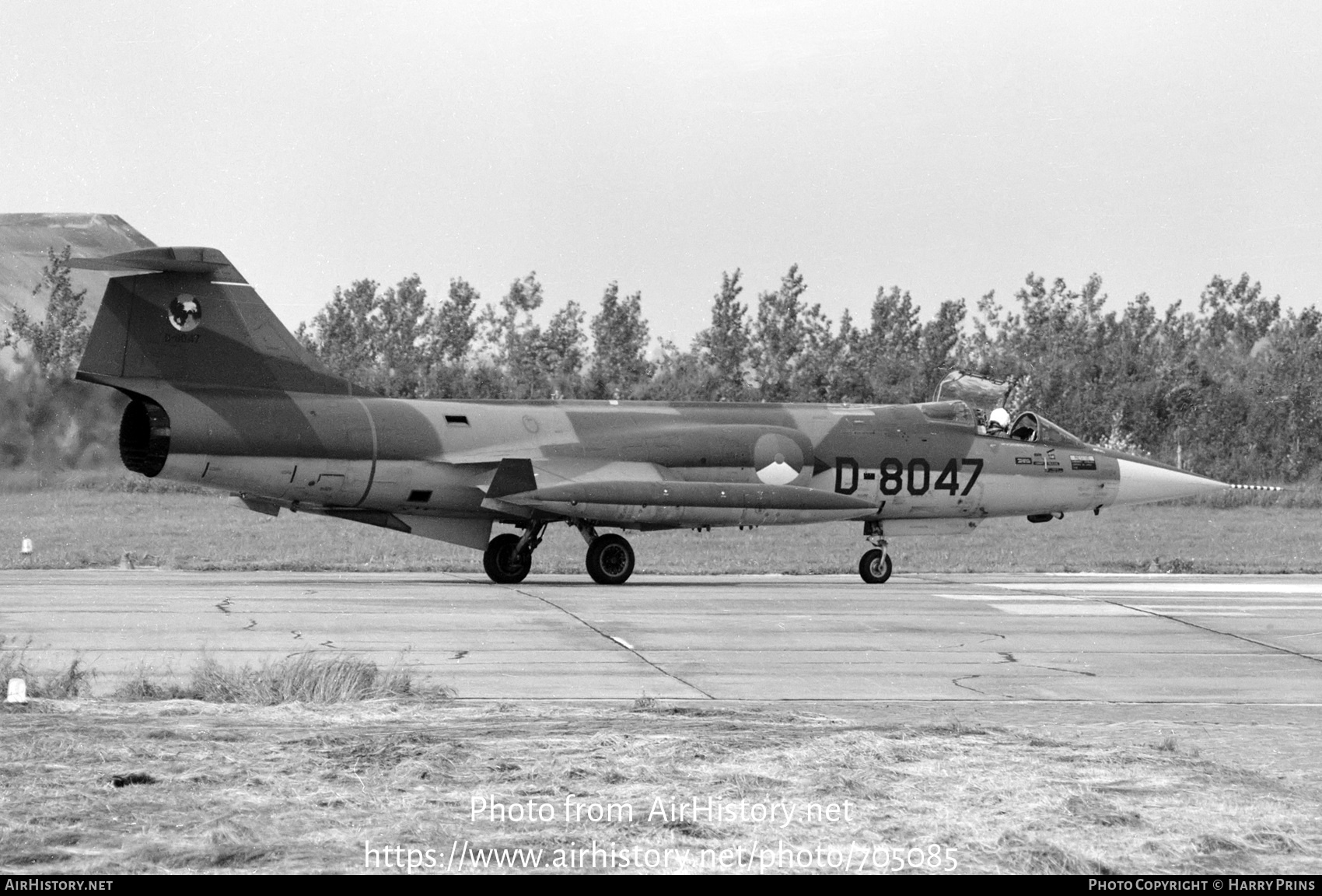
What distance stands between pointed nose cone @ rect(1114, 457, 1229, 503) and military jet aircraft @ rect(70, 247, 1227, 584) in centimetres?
3

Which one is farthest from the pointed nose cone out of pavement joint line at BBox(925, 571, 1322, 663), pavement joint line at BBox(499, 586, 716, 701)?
pavement joint line at BBox(499, 586, 716, 701)

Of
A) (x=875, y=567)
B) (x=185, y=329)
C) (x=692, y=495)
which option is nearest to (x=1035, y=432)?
(x=875, y=567)

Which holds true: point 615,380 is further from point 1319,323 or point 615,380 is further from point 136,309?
point 1319,323

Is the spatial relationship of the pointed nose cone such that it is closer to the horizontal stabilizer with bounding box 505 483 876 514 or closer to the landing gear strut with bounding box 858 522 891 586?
the landing gear strut with bounding box 858 522 891 586

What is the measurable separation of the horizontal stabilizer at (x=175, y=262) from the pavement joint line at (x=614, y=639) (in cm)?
562

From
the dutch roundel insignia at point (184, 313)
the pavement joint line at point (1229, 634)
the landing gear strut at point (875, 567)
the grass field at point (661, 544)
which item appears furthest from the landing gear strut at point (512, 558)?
the pavement joint line at point (1229, 634)

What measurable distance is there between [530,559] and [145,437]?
559cm

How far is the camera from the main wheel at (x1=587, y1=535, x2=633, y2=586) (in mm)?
21766

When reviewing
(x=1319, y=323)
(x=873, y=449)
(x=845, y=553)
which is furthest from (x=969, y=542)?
(x=1319, y=323)

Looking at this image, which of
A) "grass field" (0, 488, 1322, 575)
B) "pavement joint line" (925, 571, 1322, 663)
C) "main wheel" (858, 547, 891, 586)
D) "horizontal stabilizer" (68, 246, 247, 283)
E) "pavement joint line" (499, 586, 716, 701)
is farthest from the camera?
"grass field" (0, 488, 1322, 575)

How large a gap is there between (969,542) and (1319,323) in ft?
177

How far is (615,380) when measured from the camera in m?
53.0

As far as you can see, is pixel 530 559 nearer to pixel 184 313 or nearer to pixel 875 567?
pixel 875 567

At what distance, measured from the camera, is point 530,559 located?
21.8 meters
